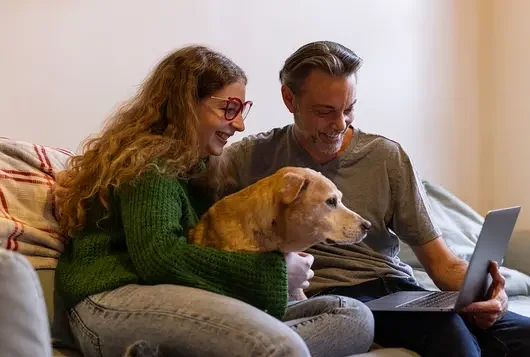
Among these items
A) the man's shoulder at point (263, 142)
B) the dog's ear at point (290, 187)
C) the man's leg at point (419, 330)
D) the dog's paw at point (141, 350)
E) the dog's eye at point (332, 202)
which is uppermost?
the man's shoulder at point (263, 142)

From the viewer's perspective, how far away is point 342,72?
76.0 inches

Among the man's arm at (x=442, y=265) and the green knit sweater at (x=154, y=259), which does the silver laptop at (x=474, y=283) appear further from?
the green knit sweater at (x=154, y=259)

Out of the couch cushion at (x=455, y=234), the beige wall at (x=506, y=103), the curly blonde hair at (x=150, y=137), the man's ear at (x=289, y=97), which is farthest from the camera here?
the beige wall at (x=506, y=103)

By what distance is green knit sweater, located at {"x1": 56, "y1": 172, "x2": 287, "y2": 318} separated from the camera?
141 centimetres

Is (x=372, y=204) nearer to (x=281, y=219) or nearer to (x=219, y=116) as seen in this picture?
(x=281, y=219)

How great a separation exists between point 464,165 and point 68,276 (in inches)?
100

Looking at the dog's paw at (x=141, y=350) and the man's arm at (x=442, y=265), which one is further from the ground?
the dog's paw at (x=141, y=350)

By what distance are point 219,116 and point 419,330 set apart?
0.74m

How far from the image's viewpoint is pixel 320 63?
1.93m

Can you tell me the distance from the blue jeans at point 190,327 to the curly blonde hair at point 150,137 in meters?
0.25

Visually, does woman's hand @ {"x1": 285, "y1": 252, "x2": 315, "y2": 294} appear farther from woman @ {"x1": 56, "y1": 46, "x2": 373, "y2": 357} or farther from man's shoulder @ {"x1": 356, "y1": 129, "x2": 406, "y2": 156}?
man's shoulder @ {"x1": 356, "y1": 129, "x2": 406, "y2": 156}

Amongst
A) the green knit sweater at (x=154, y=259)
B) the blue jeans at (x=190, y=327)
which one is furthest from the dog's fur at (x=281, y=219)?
the blue jeans at (x=190, y=327)

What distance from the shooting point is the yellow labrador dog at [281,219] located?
1666mm

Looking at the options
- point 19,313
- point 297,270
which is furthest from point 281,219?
point 19,313
